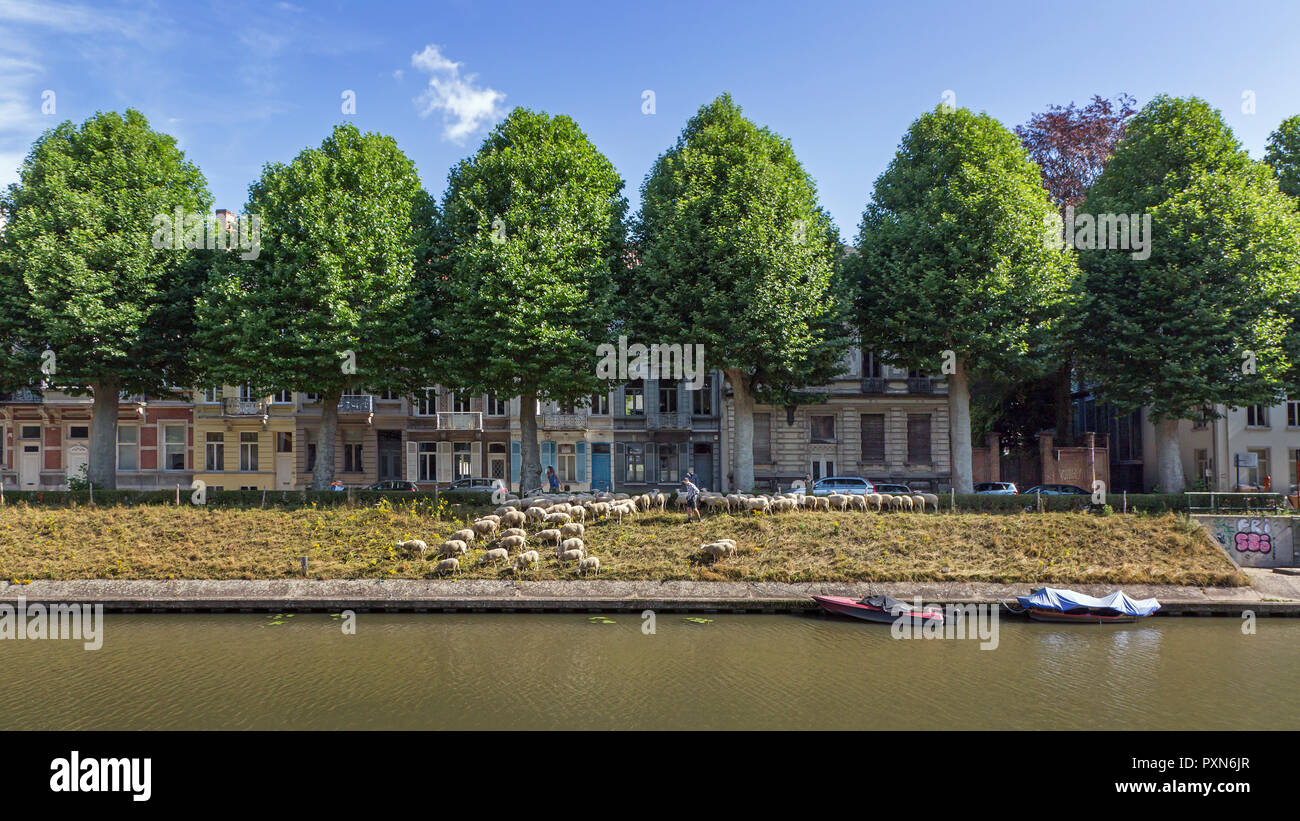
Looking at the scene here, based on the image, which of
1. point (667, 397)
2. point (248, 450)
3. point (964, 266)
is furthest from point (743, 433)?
point (248, 450)

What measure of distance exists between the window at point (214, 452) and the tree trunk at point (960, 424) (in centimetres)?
4345

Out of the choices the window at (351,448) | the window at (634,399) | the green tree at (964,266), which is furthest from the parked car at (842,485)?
the window at (351,448)

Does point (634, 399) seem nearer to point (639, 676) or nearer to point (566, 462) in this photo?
point (566, 462)

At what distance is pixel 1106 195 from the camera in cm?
3975

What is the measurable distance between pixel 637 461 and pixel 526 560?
26.7 meters

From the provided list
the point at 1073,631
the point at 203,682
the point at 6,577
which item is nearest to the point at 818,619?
the point at 1073,631

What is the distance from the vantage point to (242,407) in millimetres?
50344

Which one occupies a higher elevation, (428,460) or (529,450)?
(529,450)

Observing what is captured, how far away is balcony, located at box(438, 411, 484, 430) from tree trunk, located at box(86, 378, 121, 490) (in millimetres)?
17605

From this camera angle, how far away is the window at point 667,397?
53156 millimetres

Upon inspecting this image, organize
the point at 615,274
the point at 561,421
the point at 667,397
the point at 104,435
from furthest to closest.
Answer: the point at 667,397 → the point at 561,421 → the point at 615,274 → the point at 104,435

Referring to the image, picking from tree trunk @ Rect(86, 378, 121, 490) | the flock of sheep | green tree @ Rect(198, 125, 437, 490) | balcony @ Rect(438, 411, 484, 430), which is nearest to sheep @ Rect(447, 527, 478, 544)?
the flock of sheep

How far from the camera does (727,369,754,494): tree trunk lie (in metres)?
36.6

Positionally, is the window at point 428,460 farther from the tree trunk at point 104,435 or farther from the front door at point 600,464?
the tree trunk at point 104,435
